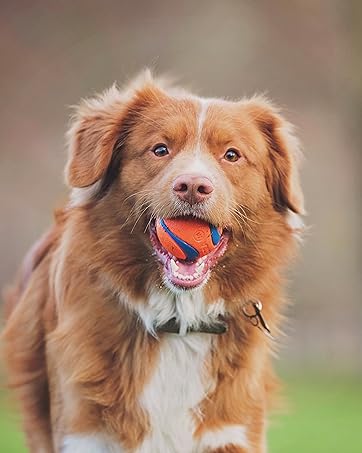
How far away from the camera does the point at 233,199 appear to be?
16.8 feet

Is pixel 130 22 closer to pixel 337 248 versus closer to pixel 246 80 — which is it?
pixel 246 80

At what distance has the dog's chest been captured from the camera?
510cm

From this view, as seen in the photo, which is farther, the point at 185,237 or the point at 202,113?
the point at 202,113

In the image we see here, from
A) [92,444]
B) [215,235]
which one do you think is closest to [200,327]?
[215,235]

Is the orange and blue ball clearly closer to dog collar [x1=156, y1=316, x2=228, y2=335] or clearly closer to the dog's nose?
the dog's nose

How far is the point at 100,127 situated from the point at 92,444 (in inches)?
60.5

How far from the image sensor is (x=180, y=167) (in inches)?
196

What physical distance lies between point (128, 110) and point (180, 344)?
3.87 feet

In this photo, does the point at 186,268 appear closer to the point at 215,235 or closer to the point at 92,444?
the point at 215,235

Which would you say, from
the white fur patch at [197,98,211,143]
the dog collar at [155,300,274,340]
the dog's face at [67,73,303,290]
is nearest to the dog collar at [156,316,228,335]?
the dog collar at [155,300,274,340]

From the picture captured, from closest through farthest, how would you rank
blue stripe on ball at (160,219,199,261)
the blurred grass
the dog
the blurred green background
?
blue stripe on ball at (160,219,199,261)
the dog
the blurred grass
the blurred green background

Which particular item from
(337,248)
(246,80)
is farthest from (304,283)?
(246,80)

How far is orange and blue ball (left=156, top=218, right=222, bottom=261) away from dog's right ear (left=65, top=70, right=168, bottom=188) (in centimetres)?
50

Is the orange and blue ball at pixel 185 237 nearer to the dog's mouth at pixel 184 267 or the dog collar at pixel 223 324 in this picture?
the dog's mouth at pixel 184 267
